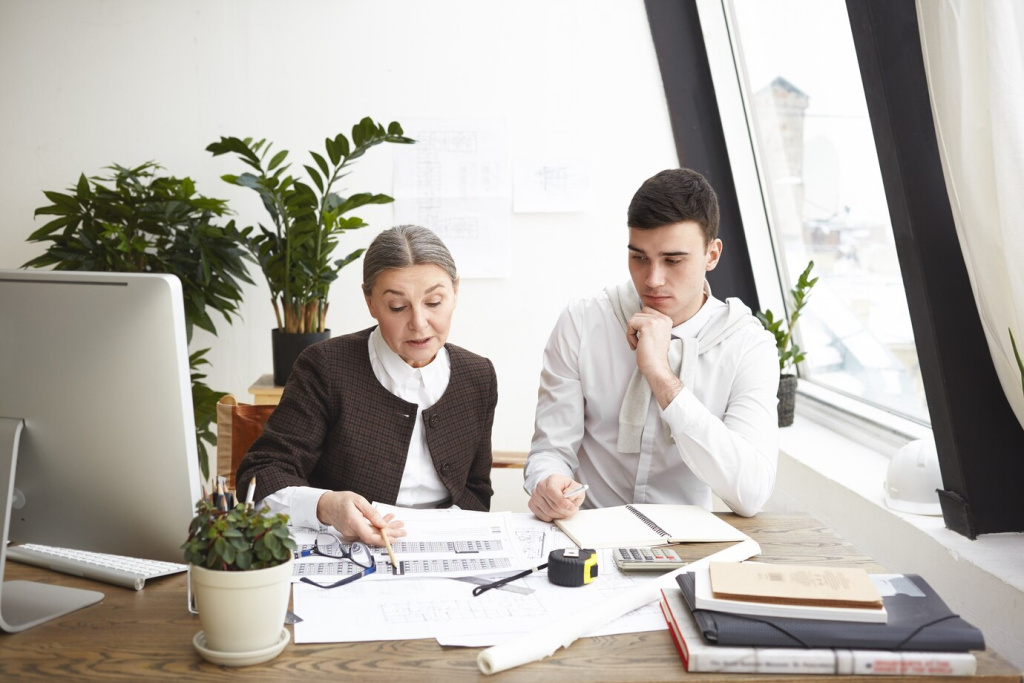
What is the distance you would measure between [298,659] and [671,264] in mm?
1259

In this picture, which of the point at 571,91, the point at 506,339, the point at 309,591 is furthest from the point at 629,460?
the point at 571,91

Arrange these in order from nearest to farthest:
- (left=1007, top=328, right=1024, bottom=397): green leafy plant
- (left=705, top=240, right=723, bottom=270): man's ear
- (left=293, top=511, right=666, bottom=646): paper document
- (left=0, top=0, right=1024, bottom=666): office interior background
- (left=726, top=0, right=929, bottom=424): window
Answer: (left=293, top=511, right=666, bottom=646): paper document
(left=1007, top=328, right=1024, bottom=397): green leafy plant
(left=705, top=240, right=723, bottom=270): man's ear
(left=726, top=0, right=929, bottom=424): window
(left=0, top=0, right=1024, bottom=666): office interior background

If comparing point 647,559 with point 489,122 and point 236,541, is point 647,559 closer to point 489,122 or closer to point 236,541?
point 236,541

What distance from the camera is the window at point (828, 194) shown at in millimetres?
2939

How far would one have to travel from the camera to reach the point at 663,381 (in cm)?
195

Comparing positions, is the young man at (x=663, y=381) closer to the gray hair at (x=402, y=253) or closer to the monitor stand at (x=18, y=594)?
the gray hair at (x=402, y=253)

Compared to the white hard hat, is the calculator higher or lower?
higher

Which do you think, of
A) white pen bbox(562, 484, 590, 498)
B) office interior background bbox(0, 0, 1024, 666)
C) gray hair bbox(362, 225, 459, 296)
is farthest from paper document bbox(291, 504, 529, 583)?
office interior background bbox(0, 0, 1024, 666)

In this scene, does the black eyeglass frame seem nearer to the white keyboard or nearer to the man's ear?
the white keyboard

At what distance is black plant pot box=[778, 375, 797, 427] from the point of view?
3.37 metres

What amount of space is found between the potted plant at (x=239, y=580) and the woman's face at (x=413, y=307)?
81cm

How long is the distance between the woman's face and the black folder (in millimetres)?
935

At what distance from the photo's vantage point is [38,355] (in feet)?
4.16

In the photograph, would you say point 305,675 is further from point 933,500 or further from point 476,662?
point 933,500
